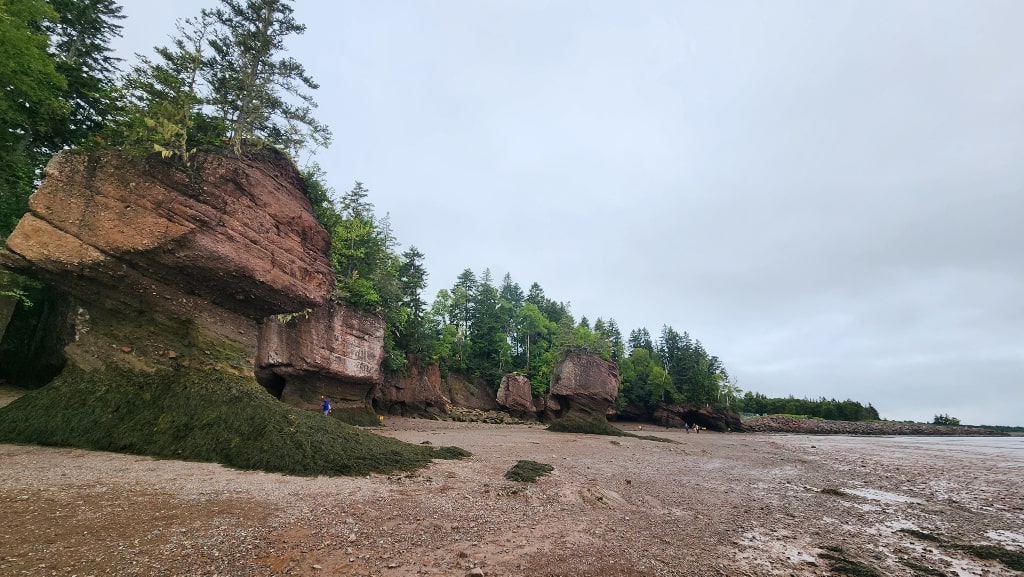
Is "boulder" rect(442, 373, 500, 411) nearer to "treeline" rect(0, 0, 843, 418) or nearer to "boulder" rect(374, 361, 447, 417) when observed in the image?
"boulder" rect(374, 361, 447, 417)

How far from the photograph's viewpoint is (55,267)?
11.1 meters

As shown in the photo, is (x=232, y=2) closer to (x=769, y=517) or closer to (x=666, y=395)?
(x=769, y=517)

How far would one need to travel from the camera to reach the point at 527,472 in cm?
1198

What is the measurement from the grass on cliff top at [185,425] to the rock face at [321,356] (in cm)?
893

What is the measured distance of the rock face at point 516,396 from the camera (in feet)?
154

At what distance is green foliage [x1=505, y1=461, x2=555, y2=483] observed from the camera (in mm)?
11273

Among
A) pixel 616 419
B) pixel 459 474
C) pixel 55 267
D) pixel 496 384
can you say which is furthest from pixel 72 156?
pixel 616 419

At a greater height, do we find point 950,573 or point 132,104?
point 132,104

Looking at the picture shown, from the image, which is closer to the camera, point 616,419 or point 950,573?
point 950,573

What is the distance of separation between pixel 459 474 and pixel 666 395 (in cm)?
5890

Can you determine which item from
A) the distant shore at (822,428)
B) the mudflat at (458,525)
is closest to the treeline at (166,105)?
the mudflat at (458,525)

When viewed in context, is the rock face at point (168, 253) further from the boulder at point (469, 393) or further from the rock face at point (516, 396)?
the rock face at point (516, 396)

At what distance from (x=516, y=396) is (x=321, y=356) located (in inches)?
1128

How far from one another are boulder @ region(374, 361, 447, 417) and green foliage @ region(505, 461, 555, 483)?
946 inches
